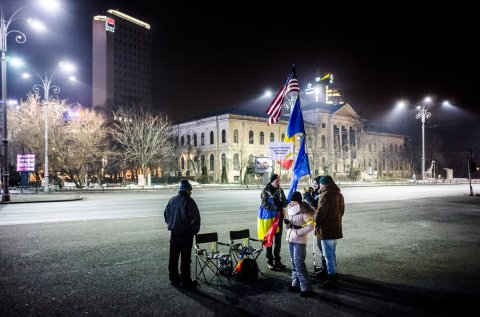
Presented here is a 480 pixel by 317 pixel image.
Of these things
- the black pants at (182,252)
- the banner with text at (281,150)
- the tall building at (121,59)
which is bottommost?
the black pants at (182,252)

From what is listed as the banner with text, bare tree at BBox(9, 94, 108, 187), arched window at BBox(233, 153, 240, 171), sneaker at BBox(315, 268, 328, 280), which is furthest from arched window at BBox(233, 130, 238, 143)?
sneaker at BBox(315, 268, 328, 280)

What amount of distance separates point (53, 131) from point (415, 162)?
8026cm

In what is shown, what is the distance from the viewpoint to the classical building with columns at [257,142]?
66.9 meters

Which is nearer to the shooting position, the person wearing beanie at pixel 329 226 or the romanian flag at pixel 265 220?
the person wearing beanie at pixel 329 226

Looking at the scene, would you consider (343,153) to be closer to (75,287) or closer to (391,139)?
(391,139)

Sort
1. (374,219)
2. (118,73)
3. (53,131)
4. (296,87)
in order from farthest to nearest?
1. (118,73)
2. (53,131)
3. (374,219)
4. (296,87)

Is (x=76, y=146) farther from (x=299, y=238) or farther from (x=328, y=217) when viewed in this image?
(x=299, y=238)

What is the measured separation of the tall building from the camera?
5541 inches

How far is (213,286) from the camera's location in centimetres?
699

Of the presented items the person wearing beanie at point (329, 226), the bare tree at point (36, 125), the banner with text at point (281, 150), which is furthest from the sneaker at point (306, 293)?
the bare tree at point (36, 125)

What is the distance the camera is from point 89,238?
37.9ft

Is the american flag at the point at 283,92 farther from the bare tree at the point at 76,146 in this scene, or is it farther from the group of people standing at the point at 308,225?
the bare tree at the point at 76,146

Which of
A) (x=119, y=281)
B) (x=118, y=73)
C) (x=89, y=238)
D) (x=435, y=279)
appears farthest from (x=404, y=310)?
(x=118, y=73)

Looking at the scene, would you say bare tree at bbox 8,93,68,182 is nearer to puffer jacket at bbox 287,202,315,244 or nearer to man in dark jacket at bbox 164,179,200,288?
man in dark jacket at bbox 164,179,200,288
